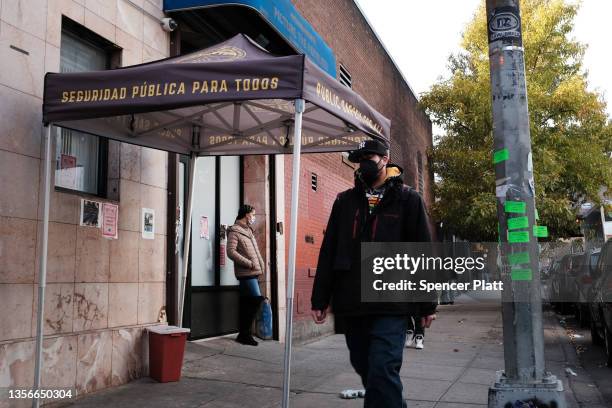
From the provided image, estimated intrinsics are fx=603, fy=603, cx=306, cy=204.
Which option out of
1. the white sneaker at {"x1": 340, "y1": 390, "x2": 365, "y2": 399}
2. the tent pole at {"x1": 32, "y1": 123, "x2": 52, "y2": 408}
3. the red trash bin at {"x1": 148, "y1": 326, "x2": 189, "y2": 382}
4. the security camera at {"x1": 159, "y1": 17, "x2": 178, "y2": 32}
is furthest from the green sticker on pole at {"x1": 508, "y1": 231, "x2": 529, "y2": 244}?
the security camera at {"x1": 159, "y1": 17, "x2": 178, "y2": 32}

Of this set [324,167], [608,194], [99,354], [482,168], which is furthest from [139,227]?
[608,194]

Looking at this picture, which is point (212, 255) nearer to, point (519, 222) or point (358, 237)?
point (358, 237)

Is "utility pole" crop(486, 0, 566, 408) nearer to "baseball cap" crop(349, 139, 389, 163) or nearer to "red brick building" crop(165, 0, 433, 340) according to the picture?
"baseball cap" crop(349, 139, 389, 163)

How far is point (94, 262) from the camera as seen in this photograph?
593cm

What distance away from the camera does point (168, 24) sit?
23.7 feet

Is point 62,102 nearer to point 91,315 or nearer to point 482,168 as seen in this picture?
point 91,315

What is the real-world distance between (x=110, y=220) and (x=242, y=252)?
2528mm

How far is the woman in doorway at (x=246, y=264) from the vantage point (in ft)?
27.2

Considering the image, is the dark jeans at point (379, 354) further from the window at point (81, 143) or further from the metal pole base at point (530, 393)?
the window at point (81, 143)

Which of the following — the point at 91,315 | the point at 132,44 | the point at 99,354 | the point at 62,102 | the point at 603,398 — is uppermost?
the point at 132,44

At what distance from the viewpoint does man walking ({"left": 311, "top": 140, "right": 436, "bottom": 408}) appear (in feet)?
12.4

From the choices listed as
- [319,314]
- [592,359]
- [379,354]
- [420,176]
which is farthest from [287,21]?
[420,176]

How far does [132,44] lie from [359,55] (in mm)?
9392

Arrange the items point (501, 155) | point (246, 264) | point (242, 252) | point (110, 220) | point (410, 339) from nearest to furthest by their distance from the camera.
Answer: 1. point (501, 155)
2. point (110, 220)
3. point (246, 264)
4. point (242, 252)
5. point (410, 339)
